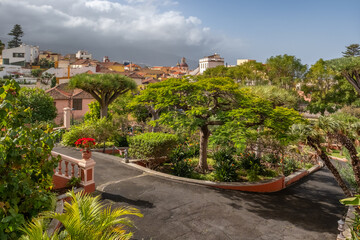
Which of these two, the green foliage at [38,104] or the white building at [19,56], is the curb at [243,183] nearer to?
the green foliage at [38,104]

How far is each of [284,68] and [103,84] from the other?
121ft

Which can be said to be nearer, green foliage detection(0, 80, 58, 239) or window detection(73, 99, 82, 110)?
green foliage detection(0, 80, 58, 239)

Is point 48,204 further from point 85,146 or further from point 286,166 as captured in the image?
point 286,166

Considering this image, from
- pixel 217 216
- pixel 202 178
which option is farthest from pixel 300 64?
pixel 217 216

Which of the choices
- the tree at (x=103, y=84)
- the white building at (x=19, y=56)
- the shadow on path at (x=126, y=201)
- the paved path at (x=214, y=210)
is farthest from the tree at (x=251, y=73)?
the white building at (x=19, y=56)

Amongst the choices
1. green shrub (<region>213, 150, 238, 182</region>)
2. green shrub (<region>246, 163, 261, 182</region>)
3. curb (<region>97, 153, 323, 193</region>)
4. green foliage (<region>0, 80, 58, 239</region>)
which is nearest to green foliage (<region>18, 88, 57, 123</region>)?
curb (<region>97, 153, 323, 193</region>)

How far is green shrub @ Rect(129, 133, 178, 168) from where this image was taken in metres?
13.7

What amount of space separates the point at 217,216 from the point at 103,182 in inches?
207

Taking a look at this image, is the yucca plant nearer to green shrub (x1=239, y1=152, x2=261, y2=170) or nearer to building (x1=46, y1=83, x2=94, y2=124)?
green shrub (x1=239, y1=152, x2=261, y2=170)

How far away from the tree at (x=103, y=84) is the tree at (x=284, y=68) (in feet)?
103

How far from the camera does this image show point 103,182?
1133 centimetres

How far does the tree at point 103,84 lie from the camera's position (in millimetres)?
23500

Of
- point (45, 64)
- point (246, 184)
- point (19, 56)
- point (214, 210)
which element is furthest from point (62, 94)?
point (45, 64)

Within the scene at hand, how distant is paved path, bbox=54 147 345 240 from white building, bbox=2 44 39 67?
7669cm
